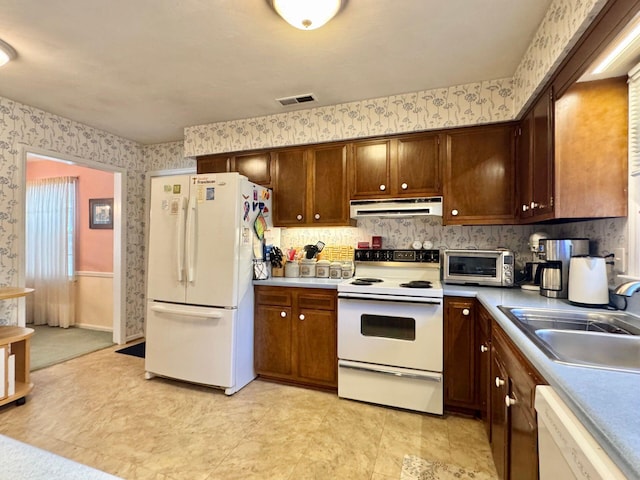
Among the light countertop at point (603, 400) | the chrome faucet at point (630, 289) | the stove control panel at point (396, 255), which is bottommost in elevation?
the light countertop at point (603, 400)

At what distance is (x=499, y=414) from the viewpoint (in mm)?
1575

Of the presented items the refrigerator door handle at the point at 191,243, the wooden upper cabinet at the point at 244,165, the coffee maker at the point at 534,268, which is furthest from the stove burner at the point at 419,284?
the refrigerator door handle at the point at 191,243

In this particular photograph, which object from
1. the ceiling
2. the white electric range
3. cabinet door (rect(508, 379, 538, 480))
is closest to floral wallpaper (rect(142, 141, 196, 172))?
the ceiling

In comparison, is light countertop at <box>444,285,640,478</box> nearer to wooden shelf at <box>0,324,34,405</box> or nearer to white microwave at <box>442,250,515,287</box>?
white microwave at <box>442,250,515,287</box>

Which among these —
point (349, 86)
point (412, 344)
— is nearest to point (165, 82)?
point (349, 86)

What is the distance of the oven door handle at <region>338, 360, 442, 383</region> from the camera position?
2297 mm

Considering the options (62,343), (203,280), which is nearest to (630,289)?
(203,280)

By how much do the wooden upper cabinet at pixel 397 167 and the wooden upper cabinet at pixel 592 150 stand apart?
0.99 m

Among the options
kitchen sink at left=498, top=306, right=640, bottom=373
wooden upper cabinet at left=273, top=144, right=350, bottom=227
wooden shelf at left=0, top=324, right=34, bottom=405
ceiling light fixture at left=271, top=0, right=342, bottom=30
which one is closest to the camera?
kitchen sink at left=498, top=306, right=640, bottom=373

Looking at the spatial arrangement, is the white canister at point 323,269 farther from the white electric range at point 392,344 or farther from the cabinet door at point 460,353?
the cabinet door at point 460,353

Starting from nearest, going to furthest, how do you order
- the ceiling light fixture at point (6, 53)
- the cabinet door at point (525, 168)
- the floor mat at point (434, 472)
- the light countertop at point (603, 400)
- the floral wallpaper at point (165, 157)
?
the light countertop at point (603, 400) < the floor mat at point (434, 472) < the ceiling light fixture at point (6, 53) < the cabinet door at point (525, 168) < the floral wallpaper at point (165, 157)

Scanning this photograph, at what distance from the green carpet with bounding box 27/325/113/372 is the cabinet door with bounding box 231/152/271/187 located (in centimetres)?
272

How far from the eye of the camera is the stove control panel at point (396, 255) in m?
2.83

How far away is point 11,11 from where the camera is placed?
5.75 feet
